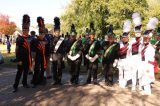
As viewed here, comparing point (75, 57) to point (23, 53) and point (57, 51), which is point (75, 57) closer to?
point (57, 51)

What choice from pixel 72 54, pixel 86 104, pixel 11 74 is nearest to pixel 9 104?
pixel 86 104

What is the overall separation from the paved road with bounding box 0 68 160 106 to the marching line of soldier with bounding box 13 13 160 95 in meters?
0.42

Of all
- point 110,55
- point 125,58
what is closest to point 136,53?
point 125,58

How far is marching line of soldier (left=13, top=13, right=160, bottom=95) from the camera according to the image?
11.4 metres

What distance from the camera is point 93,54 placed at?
1274 centimetres

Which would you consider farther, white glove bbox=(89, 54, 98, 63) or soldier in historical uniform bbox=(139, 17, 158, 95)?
white glove bbox=(89, 54, 98, 63)

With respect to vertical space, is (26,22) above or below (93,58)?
above

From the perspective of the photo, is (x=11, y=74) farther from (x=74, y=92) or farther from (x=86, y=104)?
(x=86, y=104)

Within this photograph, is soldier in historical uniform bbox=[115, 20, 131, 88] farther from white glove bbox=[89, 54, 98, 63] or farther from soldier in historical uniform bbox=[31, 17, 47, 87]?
soldier in historical uniform bbox=[31, 17, 47, 87]

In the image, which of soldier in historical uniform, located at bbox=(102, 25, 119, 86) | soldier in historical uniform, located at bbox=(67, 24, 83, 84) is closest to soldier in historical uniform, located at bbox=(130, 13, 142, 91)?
soldier in historical uniform, located at bbox=(102, 25, 119, 86)

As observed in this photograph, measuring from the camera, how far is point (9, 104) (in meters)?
9.45

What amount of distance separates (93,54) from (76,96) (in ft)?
8.98

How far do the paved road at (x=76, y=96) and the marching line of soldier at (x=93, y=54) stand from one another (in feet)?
1.39

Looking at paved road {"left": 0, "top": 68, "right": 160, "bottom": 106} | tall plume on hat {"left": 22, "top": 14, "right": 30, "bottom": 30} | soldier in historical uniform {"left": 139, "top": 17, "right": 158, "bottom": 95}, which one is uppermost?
tall plume on hat {"left": 22, "top": 14, "right": 30, "bottom": 30}
